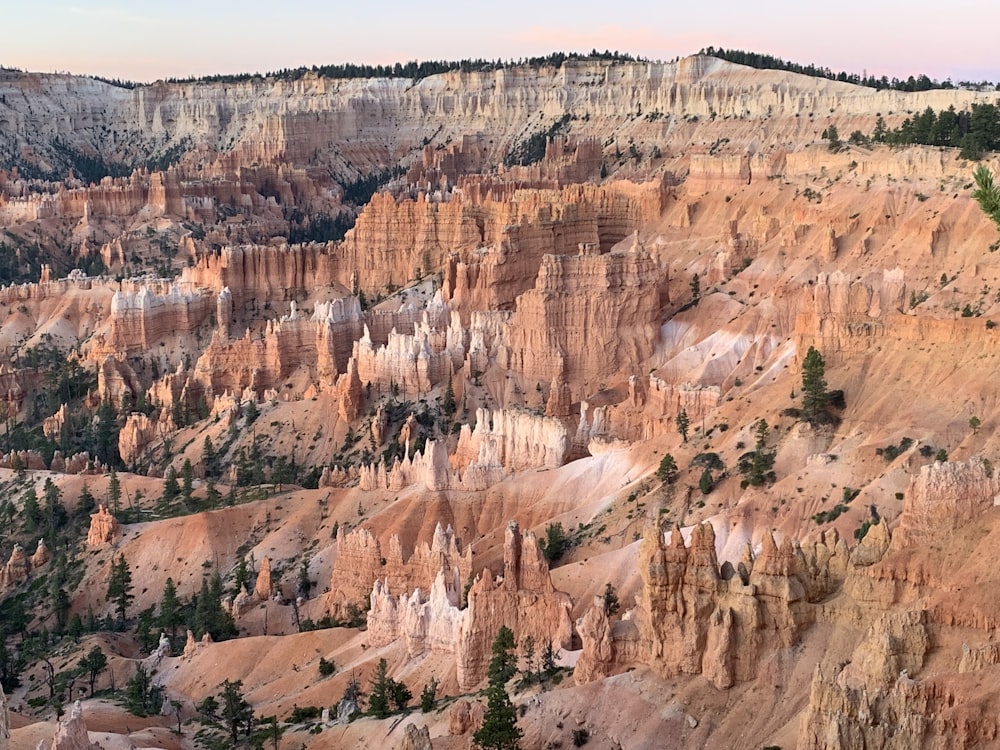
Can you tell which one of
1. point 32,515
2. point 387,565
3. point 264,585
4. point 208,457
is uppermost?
point 387,565

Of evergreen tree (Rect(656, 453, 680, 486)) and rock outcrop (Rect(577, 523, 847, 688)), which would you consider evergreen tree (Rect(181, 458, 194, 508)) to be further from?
rock outcrop (Rect(577, 523, 847, 688))

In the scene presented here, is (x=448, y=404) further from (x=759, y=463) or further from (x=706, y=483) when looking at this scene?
(x=759, y=463)

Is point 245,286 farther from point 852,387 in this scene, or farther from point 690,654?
point 690,654

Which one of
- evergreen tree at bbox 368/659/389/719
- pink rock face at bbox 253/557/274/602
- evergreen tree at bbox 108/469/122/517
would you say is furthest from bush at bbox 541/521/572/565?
evergreen tree at bbox 108/469/122/517

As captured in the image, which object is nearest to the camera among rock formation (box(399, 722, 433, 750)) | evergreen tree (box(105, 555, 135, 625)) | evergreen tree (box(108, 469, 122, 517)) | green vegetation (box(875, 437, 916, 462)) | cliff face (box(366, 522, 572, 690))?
rock formation (box(399, 722, 433, 750))

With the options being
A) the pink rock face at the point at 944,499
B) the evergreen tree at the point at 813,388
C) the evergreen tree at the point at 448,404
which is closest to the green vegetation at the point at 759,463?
the evergreen tree at the point at 813,388

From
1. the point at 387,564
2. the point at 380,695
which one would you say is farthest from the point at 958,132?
the point at 380,695
